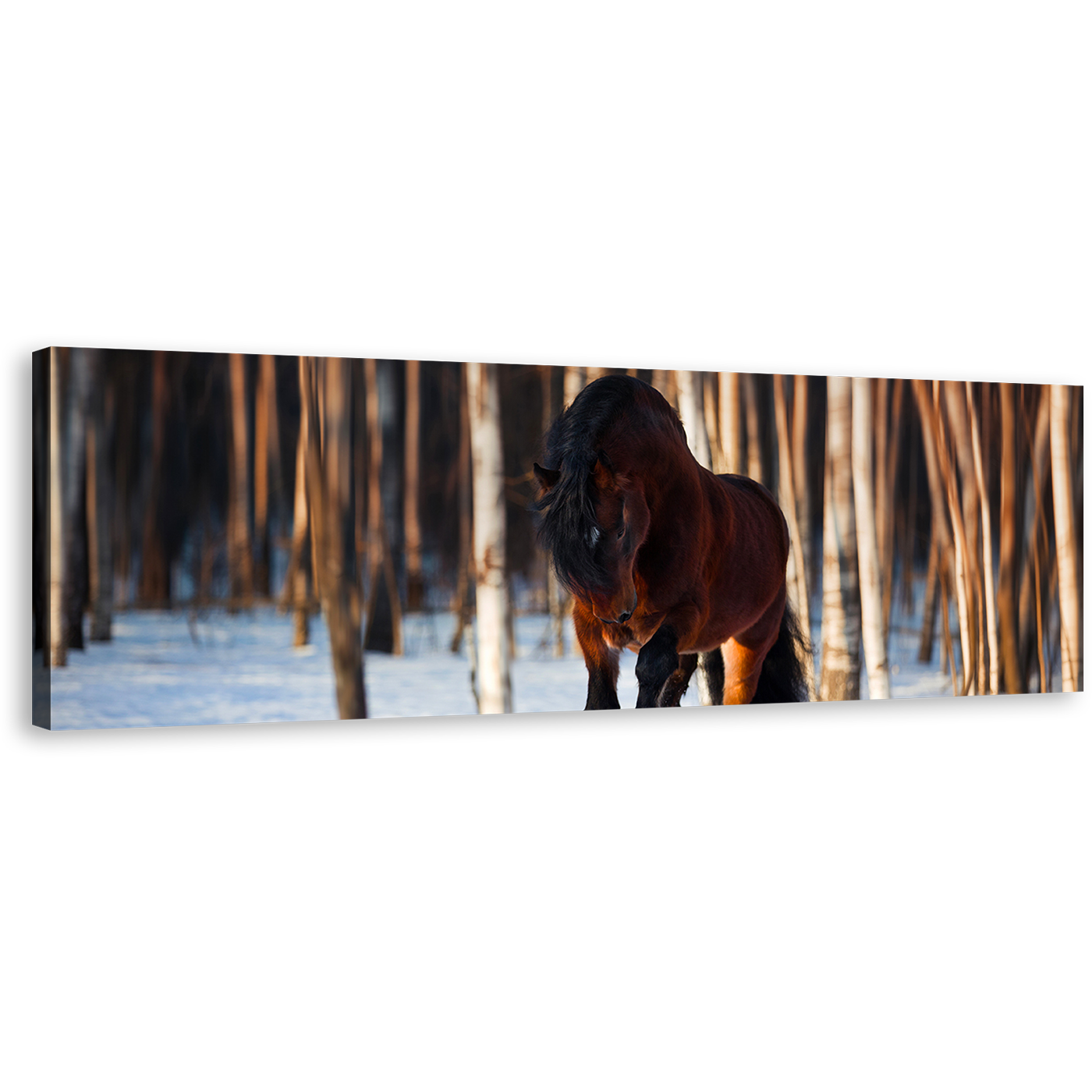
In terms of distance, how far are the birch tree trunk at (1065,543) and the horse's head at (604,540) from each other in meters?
3.42

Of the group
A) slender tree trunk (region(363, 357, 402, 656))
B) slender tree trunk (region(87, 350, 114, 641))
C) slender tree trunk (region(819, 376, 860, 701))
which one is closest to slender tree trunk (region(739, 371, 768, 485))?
slender tree trunk (region(819, 376, 860, 701))

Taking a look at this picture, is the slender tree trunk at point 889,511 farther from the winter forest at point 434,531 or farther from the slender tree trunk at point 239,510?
the slender tree trunk at point 239,510

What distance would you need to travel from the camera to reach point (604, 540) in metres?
6.90

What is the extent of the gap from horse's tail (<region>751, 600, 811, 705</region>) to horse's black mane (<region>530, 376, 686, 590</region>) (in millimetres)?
1373

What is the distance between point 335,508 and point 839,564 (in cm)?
309

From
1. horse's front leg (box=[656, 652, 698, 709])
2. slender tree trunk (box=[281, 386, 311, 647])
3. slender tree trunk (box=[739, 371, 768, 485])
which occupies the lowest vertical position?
horse's front leg (box=[656, 652, 698, 709])

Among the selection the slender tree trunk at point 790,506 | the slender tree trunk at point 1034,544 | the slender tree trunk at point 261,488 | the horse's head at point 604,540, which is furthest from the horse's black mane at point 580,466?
the slender tree trunk at point 1034,544

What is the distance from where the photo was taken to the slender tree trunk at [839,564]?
8516 millimetres

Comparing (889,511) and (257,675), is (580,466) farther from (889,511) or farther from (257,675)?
(889,511)

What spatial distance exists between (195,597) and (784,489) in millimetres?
3466

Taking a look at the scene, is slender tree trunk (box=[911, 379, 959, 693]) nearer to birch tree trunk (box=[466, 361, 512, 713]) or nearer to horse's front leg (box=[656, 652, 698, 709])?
horse's front leg (box=[656, 652, 698, 709])

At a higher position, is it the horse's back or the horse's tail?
the horse's back

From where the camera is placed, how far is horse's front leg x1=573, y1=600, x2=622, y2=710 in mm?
7578

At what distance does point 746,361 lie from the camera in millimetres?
8430
